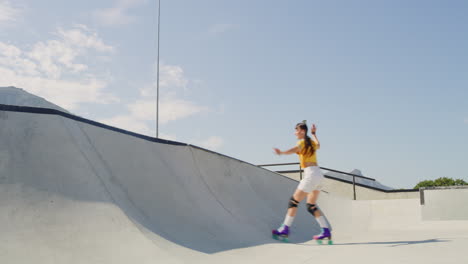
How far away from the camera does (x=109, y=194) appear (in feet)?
17.5

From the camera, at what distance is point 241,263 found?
175 inches

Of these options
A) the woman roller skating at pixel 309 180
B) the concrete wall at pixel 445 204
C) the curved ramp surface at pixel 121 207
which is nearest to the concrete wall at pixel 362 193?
the concrete wall at pixel 445 204

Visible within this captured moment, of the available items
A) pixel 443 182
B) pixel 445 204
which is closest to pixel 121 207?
pixel 445 204

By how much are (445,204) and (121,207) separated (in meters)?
9.08

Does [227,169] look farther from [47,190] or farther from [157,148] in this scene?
[47,190]

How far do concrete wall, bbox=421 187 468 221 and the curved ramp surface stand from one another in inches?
46.6

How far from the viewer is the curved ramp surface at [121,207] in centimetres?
420

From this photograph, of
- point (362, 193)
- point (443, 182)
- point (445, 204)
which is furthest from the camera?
point (443, 182)

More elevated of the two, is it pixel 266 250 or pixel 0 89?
pixel 0 89

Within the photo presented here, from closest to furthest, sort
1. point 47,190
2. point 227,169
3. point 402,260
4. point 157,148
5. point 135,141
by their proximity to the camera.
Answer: point 402,260 < point 47,190 < point 135,141 < point 157,148 < point 227,169

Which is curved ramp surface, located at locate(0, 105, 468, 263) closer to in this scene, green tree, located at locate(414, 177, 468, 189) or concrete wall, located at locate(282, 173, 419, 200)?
concrete wall, located at locate(282, 173, 419, 200)

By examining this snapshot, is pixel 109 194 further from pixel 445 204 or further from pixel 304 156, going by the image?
pixel 445 204

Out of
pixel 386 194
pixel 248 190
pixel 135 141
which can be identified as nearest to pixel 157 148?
pixel 135 141

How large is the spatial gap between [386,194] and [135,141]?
1294cm
